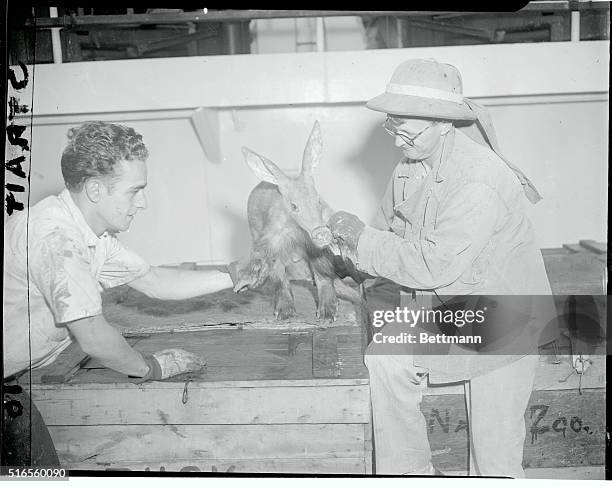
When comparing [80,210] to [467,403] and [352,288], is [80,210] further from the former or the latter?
[467,403]

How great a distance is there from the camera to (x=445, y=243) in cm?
217

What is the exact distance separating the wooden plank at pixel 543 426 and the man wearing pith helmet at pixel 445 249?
3 centimetres

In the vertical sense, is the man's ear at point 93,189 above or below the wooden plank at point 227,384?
above

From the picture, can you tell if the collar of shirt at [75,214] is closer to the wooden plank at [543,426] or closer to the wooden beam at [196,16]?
the wooden beam at [196,16]

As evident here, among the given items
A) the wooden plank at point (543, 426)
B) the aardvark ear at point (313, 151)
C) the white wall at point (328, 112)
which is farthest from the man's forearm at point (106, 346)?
the wooden plank at point (543, 426)

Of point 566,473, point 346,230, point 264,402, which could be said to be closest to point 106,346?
point 264,402

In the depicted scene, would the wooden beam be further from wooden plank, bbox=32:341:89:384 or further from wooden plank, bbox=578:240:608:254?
wooden plank, bbox=32:341:89:384

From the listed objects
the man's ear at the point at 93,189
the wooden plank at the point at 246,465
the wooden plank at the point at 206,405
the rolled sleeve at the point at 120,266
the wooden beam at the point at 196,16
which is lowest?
the wooden plank at the point at 246,465

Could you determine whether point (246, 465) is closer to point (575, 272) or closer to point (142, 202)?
point (142, 202)

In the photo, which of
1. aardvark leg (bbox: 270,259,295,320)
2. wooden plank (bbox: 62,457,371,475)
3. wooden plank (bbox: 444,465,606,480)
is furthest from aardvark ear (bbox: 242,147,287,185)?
wooden plank (bbox: 444,465,606,480)

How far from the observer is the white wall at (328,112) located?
87.6 inches

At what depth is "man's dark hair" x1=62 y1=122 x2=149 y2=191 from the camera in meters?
2.23

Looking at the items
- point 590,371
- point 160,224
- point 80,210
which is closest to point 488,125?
point 590,371

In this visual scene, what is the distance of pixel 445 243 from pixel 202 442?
877mm
